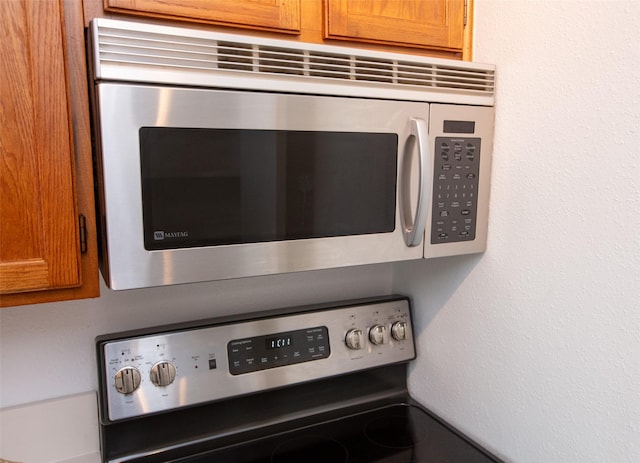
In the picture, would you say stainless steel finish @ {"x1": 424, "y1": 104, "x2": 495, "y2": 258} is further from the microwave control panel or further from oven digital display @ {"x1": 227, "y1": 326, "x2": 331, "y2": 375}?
oven digital display @ {"x1": 227, "y1": 326, "x2": 331, "y2": 375}

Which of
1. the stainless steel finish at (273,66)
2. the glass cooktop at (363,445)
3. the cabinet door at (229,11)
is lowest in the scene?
the glass cooktop at (363,445)

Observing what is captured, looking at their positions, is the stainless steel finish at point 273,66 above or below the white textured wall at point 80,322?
above

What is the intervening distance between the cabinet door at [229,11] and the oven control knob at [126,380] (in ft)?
2.18

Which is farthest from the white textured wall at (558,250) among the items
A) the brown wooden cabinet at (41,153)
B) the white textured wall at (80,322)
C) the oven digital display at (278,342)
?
the brown wooden cabinet at (41,153)

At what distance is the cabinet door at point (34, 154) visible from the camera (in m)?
0.64

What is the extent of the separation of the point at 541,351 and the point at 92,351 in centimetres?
91

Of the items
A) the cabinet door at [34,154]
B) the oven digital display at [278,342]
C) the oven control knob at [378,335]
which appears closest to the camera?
the cabinet door at [34,154]

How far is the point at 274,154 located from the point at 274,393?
0.61 meters

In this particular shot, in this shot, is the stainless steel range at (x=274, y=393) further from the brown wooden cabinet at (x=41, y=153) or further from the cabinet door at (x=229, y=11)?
the cabinet door at (x=229, y=11)

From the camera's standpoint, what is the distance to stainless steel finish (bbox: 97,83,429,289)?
27.0 inches

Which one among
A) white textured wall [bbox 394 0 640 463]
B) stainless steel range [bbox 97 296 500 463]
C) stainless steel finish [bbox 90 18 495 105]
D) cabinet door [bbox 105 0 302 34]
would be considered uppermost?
cabinet door [bbox 105 0 302 34]

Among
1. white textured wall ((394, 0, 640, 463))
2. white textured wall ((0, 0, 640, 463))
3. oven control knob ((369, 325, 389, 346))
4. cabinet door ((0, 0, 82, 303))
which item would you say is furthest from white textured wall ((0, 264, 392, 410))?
white textured wall ((394, 0, 640, 463))

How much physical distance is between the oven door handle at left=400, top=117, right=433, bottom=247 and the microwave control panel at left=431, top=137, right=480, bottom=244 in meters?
0.03

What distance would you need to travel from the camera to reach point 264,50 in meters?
0.77
